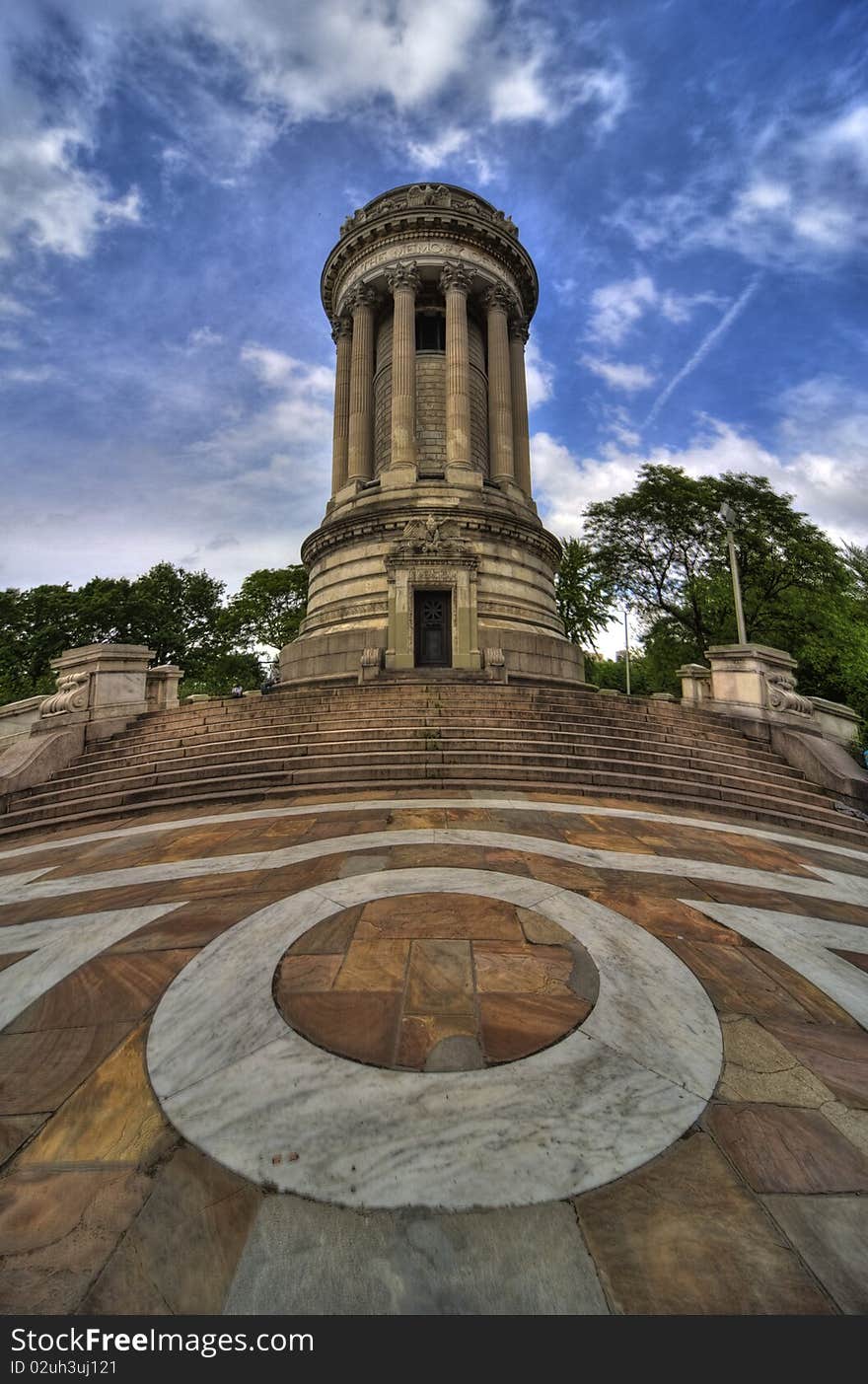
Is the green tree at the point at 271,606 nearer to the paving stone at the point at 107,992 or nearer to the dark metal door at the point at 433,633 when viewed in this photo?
the dark metal door at the point at 433,633

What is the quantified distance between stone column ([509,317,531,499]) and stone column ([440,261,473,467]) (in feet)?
10.3

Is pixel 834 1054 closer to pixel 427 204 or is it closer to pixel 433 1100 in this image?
pixel 433 1100

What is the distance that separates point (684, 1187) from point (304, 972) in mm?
1975

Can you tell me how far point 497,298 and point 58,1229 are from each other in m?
32.5

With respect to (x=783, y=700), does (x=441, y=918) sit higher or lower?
lower

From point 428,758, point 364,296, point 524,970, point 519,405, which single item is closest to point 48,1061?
point 524,970

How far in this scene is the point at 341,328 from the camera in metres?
27.9

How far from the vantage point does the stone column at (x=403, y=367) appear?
77.8 ft

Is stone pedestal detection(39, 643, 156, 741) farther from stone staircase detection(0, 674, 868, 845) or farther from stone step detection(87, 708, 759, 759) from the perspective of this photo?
stone step detection(87, 708, 759, 759)

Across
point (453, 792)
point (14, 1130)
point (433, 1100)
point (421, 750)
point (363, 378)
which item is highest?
point (363, 378)

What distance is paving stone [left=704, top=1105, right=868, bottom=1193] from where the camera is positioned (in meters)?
1.77

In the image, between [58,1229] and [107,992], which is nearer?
[58,1229]
